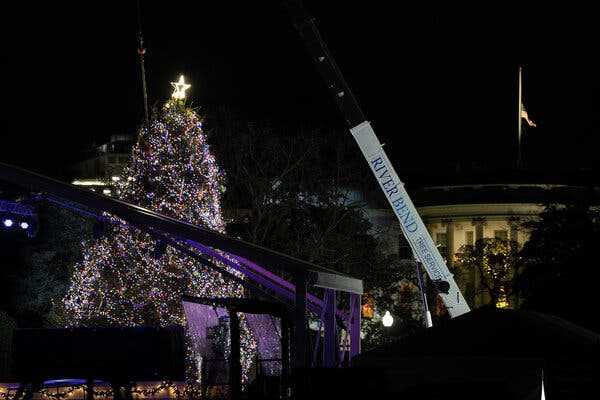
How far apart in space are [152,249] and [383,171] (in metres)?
9.87

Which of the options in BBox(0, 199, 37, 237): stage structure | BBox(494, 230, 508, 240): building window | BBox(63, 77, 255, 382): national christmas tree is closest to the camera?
BBox(0, 199, 37, 237): stage structure

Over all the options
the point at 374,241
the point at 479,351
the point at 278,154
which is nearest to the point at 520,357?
the point at 479,351

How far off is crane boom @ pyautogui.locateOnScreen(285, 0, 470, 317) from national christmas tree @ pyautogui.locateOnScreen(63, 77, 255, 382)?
7.36 m

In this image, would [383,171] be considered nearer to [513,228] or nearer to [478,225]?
[513,228]

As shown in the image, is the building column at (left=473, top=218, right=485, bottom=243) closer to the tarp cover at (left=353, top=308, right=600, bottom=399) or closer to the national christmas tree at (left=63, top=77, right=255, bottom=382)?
the national christmas tree at (left=63, top=77, right=255, bottom=382)

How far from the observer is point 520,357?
11734 millimetres

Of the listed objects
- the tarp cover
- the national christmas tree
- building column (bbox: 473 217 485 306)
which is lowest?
the tarp cover

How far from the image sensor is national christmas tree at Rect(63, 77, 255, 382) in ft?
74.4

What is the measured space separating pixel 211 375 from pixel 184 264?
6.98m

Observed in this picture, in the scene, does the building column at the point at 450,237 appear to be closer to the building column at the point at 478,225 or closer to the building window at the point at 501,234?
the building column at the point at 478,225

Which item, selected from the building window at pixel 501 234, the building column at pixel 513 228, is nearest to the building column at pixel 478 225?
the building window at pixel 501 234

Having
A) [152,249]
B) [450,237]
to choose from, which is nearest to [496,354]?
[152,249]

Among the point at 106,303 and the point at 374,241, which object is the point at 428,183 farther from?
the point at 106,303

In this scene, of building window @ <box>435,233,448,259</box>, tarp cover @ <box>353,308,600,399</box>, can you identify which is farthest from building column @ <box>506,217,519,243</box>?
tarp cover @ <box>353,308,600,399</box>
